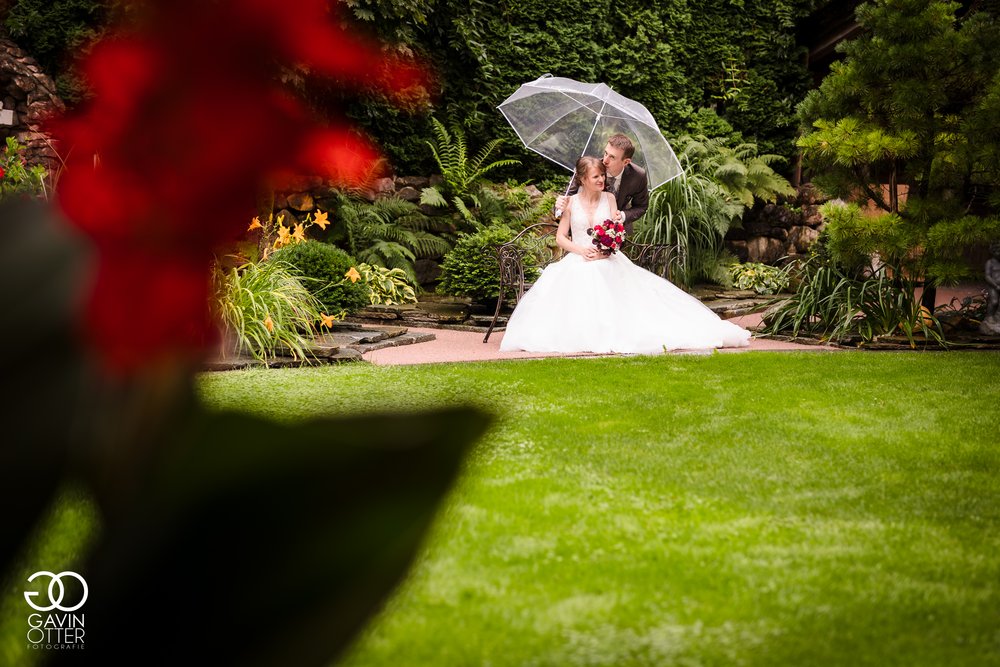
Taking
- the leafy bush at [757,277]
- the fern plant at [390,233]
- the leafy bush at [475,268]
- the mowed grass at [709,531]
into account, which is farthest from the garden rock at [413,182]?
the mowed grass at [709,531]

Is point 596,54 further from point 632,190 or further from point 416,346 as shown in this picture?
point 416,346

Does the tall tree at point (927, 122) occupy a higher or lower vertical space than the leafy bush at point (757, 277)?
higher

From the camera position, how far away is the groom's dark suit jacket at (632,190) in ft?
27.6

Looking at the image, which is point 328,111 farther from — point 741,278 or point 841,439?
point 741,278

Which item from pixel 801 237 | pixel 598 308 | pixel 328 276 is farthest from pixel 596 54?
pixel 598 308

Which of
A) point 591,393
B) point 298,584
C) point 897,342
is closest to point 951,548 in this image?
point 591,393

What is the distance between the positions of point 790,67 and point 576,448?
37.1ft

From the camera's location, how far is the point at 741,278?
11648 mm

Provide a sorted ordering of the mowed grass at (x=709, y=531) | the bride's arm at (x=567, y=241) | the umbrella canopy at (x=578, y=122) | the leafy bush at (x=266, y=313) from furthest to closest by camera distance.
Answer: the umbrella canopy at (x=578, y=122)
the bride's arm at (x=567, y=241)
the leafy bush at (x=266, y=313)
the mowed grass at (x=709, y=531)

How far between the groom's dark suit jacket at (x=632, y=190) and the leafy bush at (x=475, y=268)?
1096mm

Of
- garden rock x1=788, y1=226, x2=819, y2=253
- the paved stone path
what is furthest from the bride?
garden rock x1=788, y1=226, x2=819, y2=253

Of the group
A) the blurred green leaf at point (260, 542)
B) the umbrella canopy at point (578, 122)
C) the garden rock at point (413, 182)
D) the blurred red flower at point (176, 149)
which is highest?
the umbrella canopy at point (578, 122)

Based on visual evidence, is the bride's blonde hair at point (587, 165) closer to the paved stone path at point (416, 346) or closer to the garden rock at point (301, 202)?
the paved stone path at point (416, 346)

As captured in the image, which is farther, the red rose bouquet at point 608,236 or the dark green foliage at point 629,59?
the dark green foliage at point 629,59
